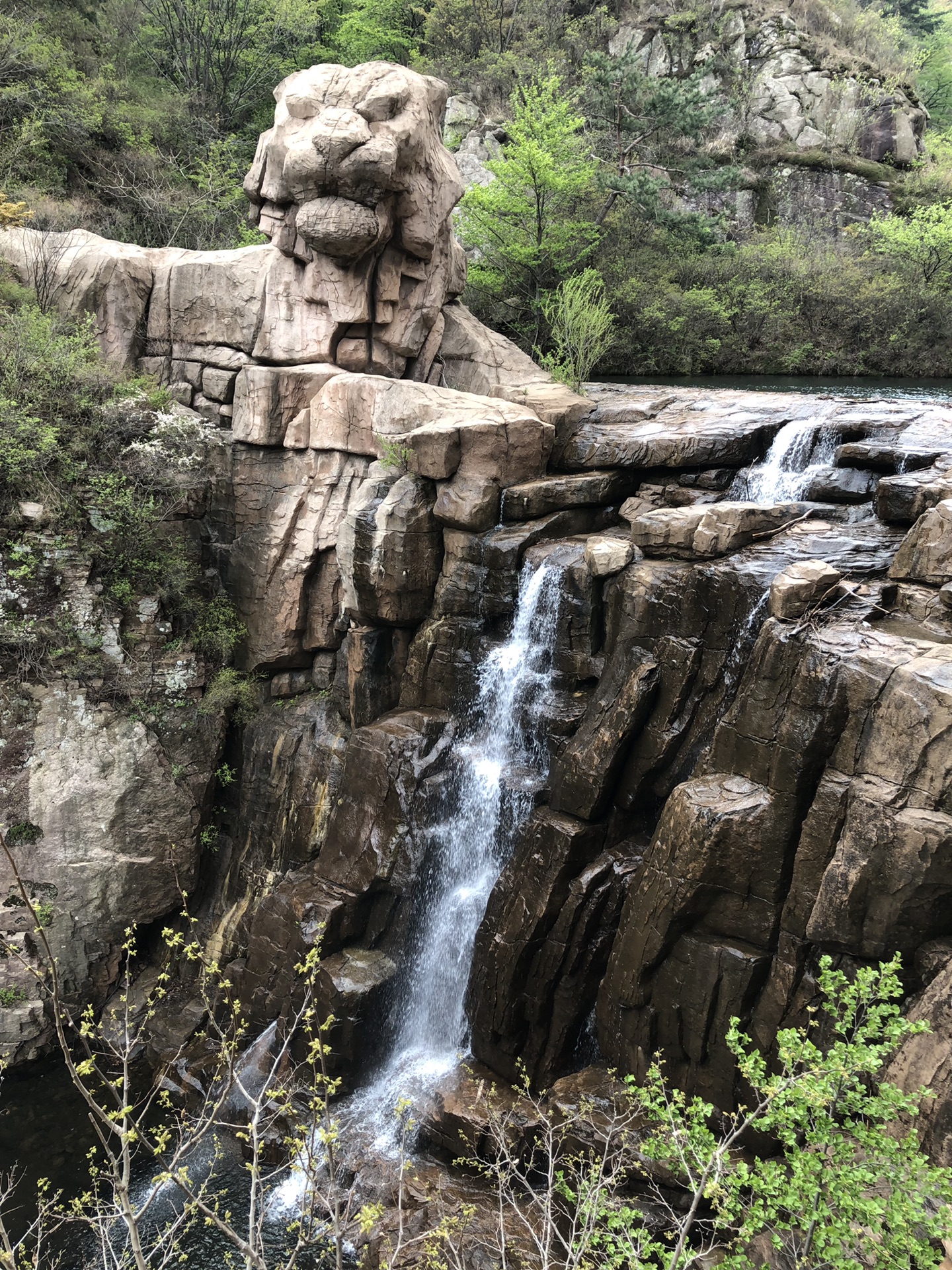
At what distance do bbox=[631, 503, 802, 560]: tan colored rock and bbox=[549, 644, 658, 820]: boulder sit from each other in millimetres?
1637

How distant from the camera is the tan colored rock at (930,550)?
10180 millimetres

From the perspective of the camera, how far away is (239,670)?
56.2 feet

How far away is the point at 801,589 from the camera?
10.1m

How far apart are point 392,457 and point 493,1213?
11.6 meters

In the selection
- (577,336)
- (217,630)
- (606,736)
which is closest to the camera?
(606,736)

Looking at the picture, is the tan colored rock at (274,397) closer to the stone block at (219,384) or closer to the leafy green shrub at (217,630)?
the stone block at (219,384)

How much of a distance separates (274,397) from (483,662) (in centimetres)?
697

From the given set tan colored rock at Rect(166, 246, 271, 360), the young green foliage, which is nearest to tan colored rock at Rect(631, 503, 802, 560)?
tan colored rock at Rect(166, 246, 271, 360)

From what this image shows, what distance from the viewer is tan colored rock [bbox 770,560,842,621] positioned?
33.3 ft

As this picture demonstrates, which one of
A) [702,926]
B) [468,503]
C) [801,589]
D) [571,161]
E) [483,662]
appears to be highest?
[571,161]

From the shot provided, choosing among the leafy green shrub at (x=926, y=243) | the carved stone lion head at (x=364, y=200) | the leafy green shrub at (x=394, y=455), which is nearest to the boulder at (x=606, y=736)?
the leafy green shrub at (x=394, y=455)

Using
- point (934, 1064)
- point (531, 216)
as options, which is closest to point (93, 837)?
point (934, 1064)

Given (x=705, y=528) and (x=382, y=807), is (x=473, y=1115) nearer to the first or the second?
(x=382, y=807)

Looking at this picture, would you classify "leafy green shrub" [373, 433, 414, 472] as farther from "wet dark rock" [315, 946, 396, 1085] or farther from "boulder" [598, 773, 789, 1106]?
"wet dark rock" [315, 946, 396, 1085]
